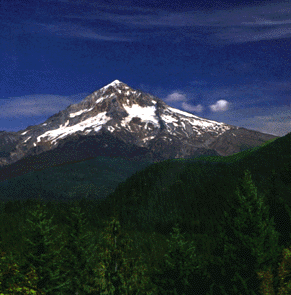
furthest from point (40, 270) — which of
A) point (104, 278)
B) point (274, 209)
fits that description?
point (274, 209)

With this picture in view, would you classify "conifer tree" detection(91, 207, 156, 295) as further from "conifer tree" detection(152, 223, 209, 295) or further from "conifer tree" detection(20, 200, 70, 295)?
"conifer tree" detection(20, 200, 70, 295)

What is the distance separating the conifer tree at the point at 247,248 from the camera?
47897mm

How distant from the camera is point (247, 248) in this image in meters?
48.5

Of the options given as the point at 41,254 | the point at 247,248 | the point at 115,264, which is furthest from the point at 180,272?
the point at 115,264

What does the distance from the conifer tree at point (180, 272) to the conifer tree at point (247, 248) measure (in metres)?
3.92

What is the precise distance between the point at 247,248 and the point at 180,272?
10.6m

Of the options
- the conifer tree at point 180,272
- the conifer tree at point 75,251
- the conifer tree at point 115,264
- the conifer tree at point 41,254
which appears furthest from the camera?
the conifer tree at point 75,251

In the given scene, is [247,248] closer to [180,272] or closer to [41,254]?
[180,272]

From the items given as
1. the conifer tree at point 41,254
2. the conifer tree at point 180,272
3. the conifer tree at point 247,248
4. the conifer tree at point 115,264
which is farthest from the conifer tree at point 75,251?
the conifer tree at point 115,264

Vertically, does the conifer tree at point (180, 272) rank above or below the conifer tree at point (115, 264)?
below

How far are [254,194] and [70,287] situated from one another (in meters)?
33.2

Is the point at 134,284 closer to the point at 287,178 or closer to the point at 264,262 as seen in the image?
the point at 264,262

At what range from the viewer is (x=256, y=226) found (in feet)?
161

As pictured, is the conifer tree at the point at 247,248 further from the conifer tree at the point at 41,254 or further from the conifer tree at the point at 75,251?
the conifer tree at the point at 41,254
